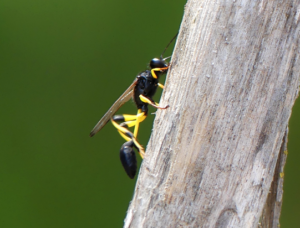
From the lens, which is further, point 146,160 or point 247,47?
point 146,160

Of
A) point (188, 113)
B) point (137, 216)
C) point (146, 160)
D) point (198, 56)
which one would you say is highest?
point (198, 56)

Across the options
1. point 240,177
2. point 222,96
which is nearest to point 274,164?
point 240,177

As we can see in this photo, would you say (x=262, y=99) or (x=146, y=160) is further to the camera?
(x=146, y=160)

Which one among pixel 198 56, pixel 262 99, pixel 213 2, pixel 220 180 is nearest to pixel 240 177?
pixel 220 180

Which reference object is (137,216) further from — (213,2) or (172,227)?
(213,2)

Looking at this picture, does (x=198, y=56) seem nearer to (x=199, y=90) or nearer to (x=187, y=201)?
(x=199, y=90)

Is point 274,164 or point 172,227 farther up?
point 274,164
